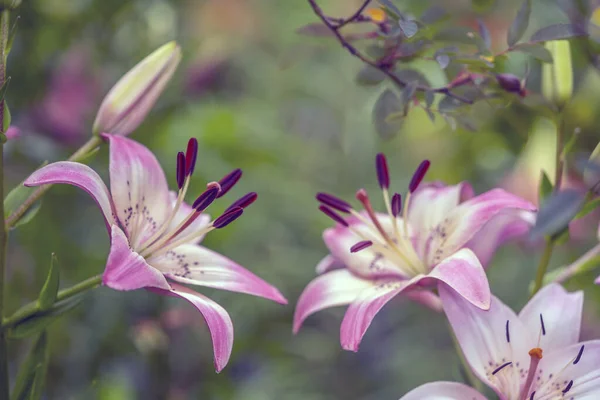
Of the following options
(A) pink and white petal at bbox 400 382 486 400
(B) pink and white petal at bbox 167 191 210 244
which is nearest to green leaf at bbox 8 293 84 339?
(B) pink and white petal at bbox 167 191 210 244

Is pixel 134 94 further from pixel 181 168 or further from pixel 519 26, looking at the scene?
pixel 519 26

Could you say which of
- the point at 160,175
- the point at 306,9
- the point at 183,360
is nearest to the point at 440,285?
the point at 160,175

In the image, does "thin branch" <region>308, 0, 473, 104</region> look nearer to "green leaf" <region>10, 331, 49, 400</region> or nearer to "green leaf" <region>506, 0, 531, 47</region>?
"green leaf" <region>506, 0, 531, 47</region>

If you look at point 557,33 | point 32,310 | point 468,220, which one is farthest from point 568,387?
point 32,310

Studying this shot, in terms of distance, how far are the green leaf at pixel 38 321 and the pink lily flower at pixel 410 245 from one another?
0.15 metres

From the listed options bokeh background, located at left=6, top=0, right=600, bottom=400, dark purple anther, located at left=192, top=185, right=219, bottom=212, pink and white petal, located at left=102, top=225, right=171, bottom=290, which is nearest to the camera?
pink and white petal, located at left=102, top=225, right=171, bottom=290

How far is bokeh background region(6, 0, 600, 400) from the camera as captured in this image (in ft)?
2.75

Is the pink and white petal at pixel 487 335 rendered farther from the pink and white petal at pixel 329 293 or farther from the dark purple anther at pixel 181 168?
the dark purple anther at pixel 181 168

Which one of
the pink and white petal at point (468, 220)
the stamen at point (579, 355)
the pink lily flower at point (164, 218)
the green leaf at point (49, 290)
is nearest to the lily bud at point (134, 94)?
the pink lily flower at point (164, 218)

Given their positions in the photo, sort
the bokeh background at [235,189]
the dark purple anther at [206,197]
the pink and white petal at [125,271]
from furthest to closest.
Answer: the bokeh background at [235,189] → the dark purple anther at [206,197] → the pink and white petal at [125,271]

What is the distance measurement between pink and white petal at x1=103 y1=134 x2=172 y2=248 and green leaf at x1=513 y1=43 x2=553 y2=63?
26 centimetres

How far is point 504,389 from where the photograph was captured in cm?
49

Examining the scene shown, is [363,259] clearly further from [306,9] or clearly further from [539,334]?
[306,9]

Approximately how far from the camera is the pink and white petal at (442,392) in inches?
17.1
